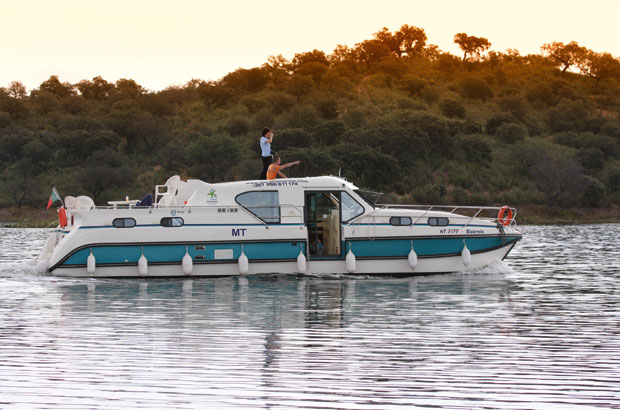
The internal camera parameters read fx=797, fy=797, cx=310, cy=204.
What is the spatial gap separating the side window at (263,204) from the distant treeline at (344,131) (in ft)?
136

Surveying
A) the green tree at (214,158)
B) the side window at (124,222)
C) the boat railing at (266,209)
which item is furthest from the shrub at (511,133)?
the side window at (124,222)

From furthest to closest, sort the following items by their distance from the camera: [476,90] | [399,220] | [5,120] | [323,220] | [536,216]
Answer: [476,90]
[5,120]
[536,216]
[323,220]
[399,220]

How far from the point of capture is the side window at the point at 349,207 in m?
18.8

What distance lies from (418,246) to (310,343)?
832cm

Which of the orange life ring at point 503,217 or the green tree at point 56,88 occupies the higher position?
the green tree at point 56,88

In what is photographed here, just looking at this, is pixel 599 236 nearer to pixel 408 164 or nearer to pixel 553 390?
pixel 408 164

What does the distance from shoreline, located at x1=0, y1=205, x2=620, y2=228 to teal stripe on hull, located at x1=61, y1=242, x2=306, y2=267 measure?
3953 cm

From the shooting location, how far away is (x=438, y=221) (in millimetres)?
18969

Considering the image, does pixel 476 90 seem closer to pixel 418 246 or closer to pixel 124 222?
pixel 418 246

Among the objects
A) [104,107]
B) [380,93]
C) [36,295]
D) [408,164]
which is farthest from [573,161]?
[36,295]

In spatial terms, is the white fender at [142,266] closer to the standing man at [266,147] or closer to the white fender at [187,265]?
the white fender at [187,265]

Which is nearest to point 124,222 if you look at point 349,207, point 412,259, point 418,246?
point 349,207

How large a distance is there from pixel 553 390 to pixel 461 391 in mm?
988

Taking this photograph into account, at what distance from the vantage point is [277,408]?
25.5 feet
